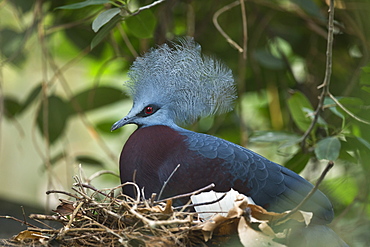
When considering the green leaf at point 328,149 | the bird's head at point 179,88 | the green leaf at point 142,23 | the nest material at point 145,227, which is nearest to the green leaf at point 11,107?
the green leaf at point 142,23

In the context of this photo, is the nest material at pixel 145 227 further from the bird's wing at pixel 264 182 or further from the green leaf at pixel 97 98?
the green leaf at pixel 97 98

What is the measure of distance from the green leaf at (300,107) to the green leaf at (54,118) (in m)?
1.24

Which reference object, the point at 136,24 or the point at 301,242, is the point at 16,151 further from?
the point at 301,242

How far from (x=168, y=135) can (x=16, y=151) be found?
125 inches

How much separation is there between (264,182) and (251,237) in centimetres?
38

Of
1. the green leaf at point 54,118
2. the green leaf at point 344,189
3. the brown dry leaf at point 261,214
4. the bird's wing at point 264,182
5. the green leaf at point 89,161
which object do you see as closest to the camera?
the brown dry leaf at point 261,214

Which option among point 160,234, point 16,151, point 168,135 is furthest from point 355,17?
point 16,151

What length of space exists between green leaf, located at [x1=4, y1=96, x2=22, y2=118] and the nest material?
1.45 meters

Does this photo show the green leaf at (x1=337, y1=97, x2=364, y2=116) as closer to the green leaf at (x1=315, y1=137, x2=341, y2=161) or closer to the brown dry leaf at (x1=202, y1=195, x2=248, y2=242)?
the green leaf at (x1=315, y1=137, x2=341, y2=161)

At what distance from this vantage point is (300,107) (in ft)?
7.22

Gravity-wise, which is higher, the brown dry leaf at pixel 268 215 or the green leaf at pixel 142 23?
the green leaf at pixel 142 23

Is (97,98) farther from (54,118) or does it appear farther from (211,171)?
(211,171)

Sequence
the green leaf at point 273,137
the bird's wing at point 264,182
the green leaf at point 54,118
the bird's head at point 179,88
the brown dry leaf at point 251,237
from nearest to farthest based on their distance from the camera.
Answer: the brown dry leaf at point 251,237 → the bird's wing at point 264,182 → the bird's head at point 179,88 → the green leaf at point 273,137 → the green leaf at point 54,118

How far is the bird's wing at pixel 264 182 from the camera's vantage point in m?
1.59
